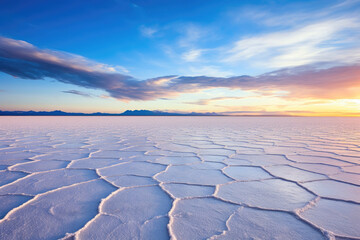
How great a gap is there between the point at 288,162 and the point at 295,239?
149 cm

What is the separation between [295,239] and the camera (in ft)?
2.86

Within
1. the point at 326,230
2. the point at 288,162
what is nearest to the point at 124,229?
the point at 326,230

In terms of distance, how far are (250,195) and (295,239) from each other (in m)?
Result: 0.45

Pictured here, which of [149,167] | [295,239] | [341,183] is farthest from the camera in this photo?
[149,167]

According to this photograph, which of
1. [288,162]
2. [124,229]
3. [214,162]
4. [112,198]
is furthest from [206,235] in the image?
[288,162]

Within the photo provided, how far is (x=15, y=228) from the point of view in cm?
93

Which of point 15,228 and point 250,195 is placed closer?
point 15,228

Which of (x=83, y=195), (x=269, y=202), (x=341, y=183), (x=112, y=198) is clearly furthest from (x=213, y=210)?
(x=341, y=183)

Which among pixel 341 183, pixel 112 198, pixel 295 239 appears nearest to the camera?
pixel 295 239

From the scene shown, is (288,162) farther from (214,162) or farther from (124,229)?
(124,229)

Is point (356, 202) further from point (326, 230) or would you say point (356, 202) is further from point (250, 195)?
point (250, 195)

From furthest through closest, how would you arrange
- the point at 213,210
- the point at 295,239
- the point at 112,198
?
the point at 112,198 → the point at 213,210 → the point at 295,239

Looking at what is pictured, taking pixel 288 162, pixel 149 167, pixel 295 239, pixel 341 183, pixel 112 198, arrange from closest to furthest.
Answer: pixel 295 239 → pixel 112 198 → pixel 341 183 → pixel 149 167 → pixel 288 162

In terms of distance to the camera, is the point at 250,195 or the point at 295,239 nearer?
the point at 295,239
